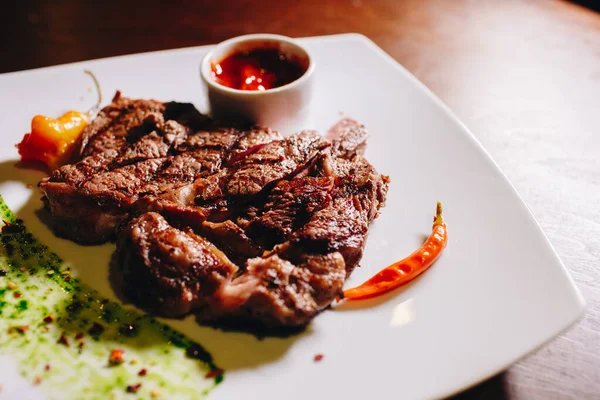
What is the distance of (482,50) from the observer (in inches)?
257

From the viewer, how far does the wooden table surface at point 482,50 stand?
4.40 metres

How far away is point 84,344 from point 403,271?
6.33 feet

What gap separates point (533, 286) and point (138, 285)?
2.32m

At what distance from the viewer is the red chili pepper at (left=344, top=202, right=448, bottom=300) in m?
3.20

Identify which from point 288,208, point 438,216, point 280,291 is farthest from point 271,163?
point 438,216

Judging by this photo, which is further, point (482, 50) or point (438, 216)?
point (482, 50)

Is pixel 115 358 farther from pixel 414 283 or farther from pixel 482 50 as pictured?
pixel 482 50

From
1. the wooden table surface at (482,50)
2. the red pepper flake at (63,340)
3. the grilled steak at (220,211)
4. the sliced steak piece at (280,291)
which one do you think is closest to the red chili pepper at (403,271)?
the grilled steak at (220,211)

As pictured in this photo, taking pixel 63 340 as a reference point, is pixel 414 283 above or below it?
above

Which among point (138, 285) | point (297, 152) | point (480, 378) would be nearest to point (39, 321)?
point (138, 285)

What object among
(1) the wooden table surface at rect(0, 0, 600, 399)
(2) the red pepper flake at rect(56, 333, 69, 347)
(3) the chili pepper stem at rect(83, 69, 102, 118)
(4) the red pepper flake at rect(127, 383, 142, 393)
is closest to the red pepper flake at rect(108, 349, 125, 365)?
→ (4) the red pepper flake at rect(127, 383, 142, 393)

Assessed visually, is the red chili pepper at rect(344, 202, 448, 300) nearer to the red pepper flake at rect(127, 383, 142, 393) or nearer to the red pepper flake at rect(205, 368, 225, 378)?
the red pepper flake at rect(205, 368, 225, 378)

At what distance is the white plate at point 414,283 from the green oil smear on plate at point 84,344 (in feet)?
0.38

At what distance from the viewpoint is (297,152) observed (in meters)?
3.68
